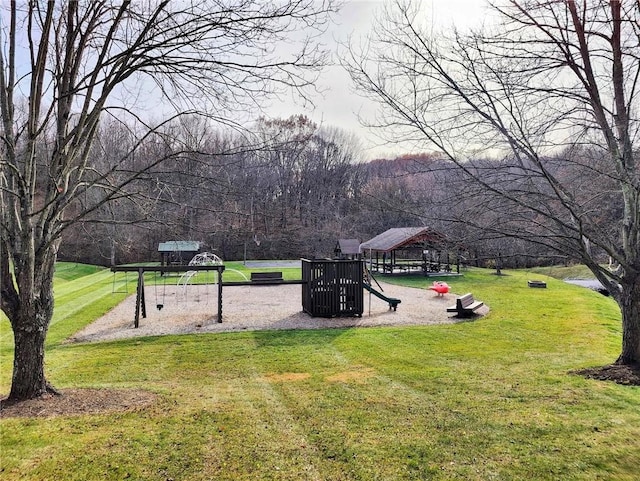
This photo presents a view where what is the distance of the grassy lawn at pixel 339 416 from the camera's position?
3471 mm

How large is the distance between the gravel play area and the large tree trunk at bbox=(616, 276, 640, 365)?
22.1 ft

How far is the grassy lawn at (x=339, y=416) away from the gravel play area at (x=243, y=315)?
6.71ft

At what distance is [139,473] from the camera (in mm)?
3324

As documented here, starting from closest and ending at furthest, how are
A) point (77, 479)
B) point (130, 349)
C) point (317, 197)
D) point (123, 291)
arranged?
point (77, 479), point (130, 349), point (123, 291), point (317, 197)

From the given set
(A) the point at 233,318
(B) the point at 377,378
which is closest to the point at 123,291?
(A) the point at 233,318

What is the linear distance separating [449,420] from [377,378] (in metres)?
2.31

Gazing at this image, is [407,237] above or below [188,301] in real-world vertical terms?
above

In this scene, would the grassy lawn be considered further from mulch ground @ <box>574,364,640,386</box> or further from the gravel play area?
the gravel play area

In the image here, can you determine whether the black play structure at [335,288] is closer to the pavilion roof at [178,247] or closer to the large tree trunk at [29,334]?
the large tree trunk at [29,334]

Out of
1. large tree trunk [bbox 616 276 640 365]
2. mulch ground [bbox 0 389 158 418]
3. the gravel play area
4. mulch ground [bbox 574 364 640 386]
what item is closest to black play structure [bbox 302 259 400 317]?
the gravel play area

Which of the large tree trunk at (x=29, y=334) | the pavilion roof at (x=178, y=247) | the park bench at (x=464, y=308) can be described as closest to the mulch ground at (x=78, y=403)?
the large tree trunk at (x=29, y=334)

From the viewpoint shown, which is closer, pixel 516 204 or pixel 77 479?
pixel 77 479

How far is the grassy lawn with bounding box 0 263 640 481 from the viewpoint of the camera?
347 cm

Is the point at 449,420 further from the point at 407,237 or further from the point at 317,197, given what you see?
the point at 317,197
